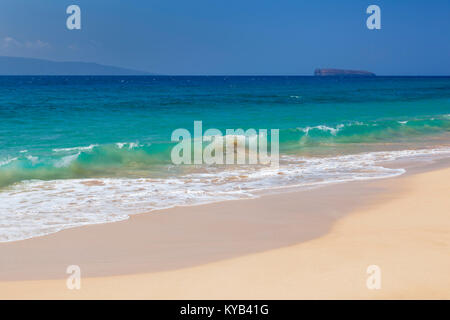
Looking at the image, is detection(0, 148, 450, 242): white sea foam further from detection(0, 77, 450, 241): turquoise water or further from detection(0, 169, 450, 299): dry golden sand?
detection(0, 169, 450, 299): dry golden sand

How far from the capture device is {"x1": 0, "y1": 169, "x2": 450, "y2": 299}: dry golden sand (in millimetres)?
4363

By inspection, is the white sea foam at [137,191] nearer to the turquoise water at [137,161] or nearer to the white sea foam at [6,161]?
the turquoise water at [137,161]

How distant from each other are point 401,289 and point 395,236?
5.47ft

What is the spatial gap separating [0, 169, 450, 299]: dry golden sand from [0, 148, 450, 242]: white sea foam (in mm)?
2049

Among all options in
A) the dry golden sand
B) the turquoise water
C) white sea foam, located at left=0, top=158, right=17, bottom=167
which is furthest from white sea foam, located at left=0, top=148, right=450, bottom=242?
the dry golden sand

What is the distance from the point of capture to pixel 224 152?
14.7 meters

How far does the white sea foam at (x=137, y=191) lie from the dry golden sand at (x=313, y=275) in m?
2.05

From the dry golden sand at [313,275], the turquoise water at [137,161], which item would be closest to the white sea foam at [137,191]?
the turquoise water at [137,161]

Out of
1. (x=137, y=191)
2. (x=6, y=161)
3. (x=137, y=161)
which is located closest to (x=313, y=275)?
(x=137, y=191)

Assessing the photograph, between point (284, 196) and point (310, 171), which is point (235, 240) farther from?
point (310, 171)

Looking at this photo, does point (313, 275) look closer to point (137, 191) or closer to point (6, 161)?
point (137, 191)

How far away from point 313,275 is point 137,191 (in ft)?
16.3

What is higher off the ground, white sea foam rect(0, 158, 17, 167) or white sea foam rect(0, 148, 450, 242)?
white sea foam rect(0, 158, 17, 167)
